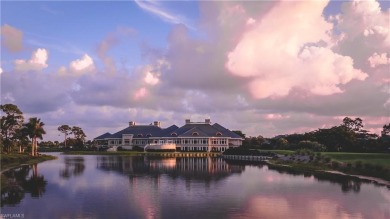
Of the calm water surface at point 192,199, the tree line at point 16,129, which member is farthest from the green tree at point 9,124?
the calm water surface at point 192,199

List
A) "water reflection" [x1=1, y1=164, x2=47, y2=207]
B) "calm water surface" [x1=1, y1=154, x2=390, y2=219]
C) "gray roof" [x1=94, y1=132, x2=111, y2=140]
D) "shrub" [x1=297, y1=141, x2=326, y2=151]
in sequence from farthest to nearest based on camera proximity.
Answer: "gray roof" [x1=94, y1=132, x2=111, y2=140] → "shrub" [x1=297, y1=141, x2=326, y2=151] → "water reflection" [x1=1, y1=164, x2=47, y2=207] → "calm water surface" [x1=1, y1=154, x2=390, y2=219]

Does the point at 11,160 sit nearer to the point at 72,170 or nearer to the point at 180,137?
the point at 72,170

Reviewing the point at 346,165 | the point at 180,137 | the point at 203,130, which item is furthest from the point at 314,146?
the point at 346,165

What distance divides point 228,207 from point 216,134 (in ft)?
366

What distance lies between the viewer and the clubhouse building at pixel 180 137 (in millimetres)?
141125

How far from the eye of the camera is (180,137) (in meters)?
143

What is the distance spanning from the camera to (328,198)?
117ft

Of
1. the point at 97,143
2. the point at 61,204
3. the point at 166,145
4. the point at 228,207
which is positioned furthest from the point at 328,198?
the point at 97,143

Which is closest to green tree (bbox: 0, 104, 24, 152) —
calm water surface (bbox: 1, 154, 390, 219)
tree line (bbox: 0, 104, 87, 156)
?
tree line (bbox: 0, 104, 87, 156)

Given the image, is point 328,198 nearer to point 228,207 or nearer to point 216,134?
point 228,207

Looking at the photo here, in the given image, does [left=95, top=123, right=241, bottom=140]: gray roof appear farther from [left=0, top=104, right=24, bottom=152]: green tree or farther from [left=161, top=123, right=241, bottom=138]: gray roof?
[left=0, top=104, right=24, bottom=152]: green tree

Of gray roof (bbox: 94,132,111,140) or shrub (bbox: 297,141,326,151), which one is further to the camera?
gray roof (bbox: 94,132,111,140)

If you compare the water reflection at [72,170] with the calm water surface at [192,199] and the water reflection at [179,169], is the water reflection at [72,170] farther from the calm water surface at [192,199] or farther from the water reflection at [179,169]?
the calm water surface at [192,199]

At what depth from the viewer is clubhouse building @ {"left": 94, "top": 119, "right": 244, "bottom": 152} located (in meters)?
141
